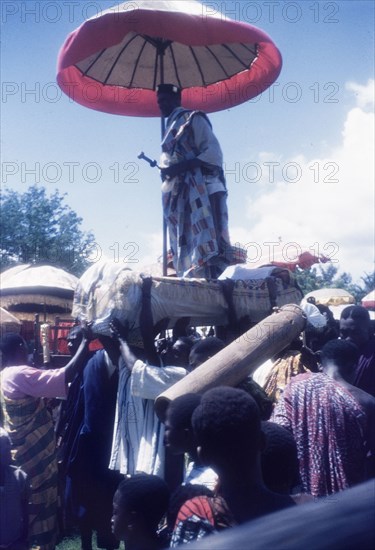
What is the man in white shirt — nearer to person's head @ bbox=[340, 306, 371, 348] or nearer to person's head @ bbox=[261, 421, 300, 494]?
person's head @ bbox=[340, 306, 371, 348]

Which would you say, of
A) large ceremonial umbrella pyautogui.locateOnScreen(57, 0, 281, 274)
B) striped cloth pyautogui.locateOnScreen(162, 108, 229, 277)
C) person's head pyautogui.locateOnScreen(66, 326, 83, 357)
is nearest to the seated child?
person's head pyautogui.locateOnScreen(66, 326, 83, 357)

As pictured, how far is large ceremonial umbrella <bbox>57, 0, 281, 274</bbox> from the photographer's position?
167 inches

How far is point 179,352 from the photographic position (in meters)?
4.76

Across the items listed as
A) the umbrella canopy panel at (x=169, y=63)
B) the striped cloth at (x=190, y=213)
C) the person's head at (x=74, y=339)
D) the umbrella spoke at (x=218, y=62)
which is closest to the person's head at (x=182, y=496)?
the striped cloth at (x=190, y=213)

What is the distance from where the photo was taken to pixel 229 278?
13.4 feet

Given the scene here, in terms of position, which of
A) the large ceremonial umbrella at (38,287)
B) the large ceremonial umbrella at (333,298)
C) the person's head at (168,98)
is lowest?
the large ceremonial umbrella at (333,298)

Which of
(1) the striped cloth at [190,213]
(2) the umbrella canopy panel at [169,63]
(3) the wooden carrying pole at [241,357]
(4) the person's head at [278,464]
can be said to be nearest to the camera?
(4) the person's head at [278,464]

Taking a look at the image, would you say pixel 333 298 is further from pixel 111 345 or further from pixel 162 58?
pixel 111 345

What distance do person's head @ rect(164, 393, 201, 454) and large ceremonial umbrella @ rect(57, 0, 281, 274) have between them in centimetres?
228

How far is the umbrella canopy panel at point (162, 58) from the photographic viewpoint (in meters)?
4.23

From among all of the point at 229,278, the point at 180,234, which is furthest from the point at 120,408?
the point at 180,234

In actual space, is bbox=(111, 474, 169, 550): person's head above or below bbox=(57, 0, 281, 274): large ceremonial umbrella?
below

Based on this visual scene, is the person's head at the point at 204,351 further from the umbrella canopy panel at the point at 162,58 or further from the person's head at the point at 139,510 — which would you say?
the umbrella canopy panel at the point at 162,58

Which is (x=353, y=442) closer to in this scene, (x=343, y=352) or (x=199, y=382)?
(x=343, y=352)
